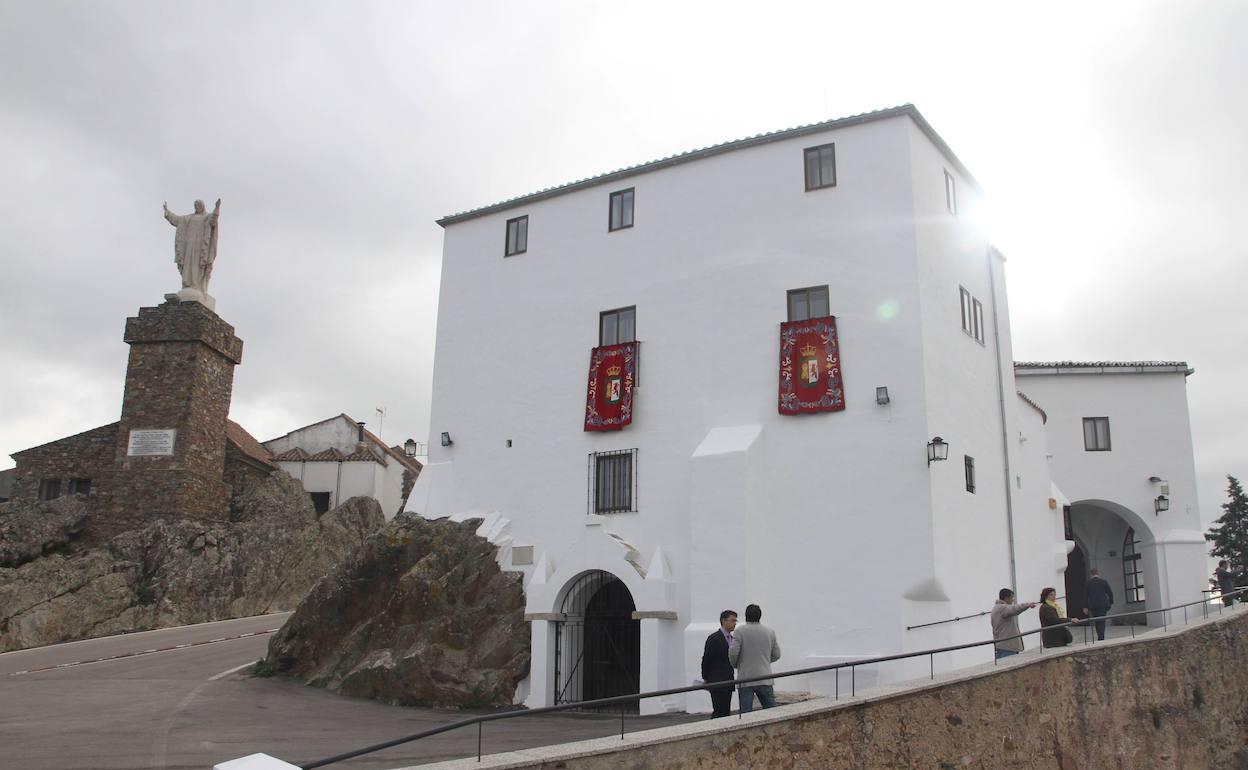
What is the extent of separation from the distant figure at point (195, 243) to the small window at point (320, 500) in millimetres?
9313

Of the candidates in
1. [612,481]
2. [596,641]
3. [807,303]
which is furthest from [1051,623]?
[612,481]

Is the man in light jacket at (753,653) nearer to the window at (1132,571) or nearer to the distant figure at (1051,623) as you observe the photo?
the distant figure at (1051,623)

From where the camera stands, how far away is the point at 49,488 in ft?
108

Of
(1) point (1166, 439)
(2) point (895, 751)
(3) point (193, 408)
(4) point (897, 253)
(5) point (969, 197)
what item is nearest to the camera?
(2) point (895, 751)

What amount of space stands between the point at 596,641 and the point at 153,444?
18893 millimetres

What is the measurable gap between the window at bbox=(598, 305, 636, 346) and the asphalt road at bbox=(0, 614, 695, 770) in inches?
289

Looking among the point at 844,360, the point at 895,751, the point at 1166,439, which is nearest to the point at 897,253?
the point at 844,360

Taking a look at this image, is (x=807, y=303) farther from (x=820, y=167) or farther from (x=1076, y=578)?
(x=1076, y=578)

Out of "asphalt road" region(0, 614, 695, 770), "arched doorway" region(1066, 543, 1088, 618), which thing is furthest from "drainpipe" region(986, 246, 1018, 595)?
"arched doorway" region(1066, 543, 1088, 618)

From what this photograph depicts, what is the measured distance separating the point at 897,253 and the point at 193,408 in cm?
2305

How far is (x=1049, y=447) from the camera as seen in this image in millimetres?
25969

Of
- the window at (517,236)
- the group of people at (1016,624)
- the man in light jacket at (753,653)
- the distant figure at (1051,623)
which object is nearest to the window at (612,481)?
the window at (517,236)

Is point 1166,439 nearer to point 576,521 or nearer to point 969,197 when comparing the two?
point 969,197

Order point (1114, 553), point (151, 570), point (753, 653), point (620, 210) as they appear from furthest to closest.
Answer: point (151, 570)
point (1114, 553)
point (620, 210)
point (753, 653)
